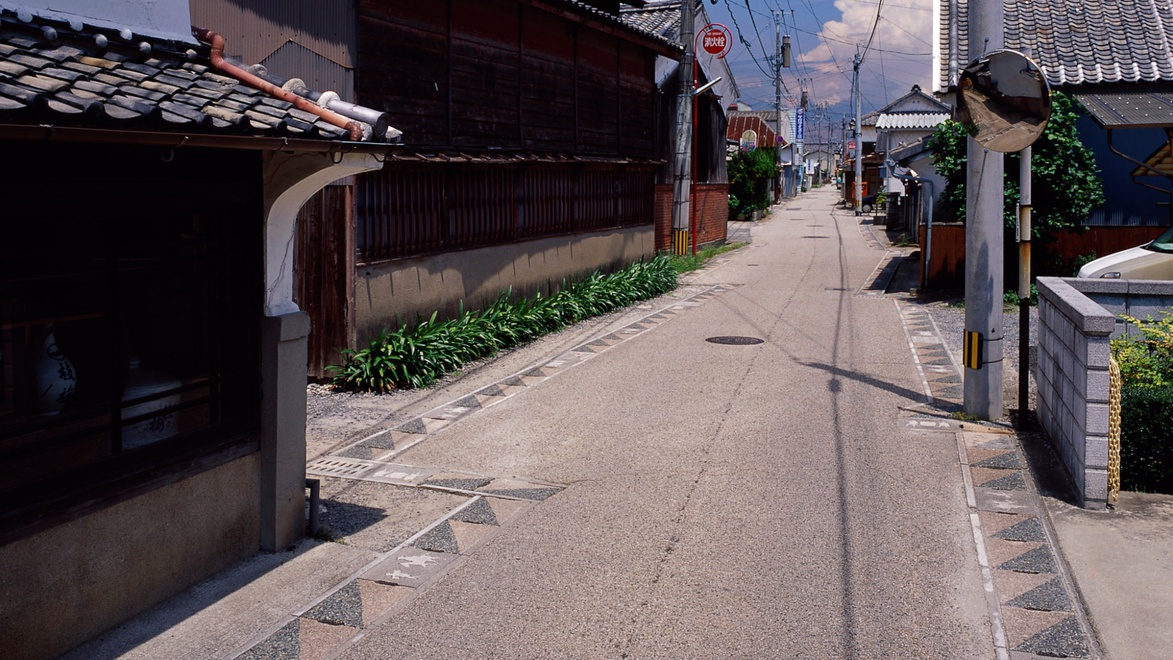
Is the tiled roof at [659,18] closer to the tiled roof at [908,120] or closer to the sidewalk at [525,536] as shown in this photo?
the sidewalk at [525,536]

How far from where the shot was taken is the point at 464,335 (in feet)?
45.5

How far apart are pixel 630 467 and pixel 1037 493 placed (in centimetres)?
335

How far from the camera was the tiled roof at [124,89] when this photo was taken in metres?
4.88

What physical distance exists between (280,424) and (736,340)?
31.6ft

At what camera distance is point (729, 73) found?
36.8 m

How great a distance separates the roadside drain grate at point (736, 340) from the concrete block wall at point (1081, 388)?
6.05m

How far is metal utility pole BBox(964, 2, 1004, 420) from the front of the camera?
35.1ft

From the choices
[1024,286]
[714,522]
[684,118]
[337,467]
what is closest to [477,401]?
[337,467]

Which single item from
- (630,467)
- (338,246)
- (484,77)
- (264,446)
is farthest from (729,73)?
(264,446)

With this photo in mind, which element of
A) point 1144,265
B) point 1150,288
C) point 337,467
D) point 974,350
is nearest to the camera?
point 337,467

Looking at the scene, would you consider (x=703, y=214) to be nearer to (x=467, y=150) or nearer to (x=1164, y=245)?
(x=467, y=150)

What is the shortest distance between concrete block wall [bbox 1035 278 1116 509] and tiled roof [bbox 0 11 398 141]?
5690 mm

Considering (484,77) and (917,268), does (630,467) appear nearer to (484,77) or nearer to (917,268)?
→ (484,77)

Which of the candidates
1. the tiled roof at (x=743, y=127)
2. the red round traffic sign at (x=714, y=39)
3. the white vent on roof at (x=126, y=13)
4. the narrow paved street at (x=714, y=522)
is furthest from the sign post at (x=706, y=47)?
the tiled roof at (x=743, y=127)
